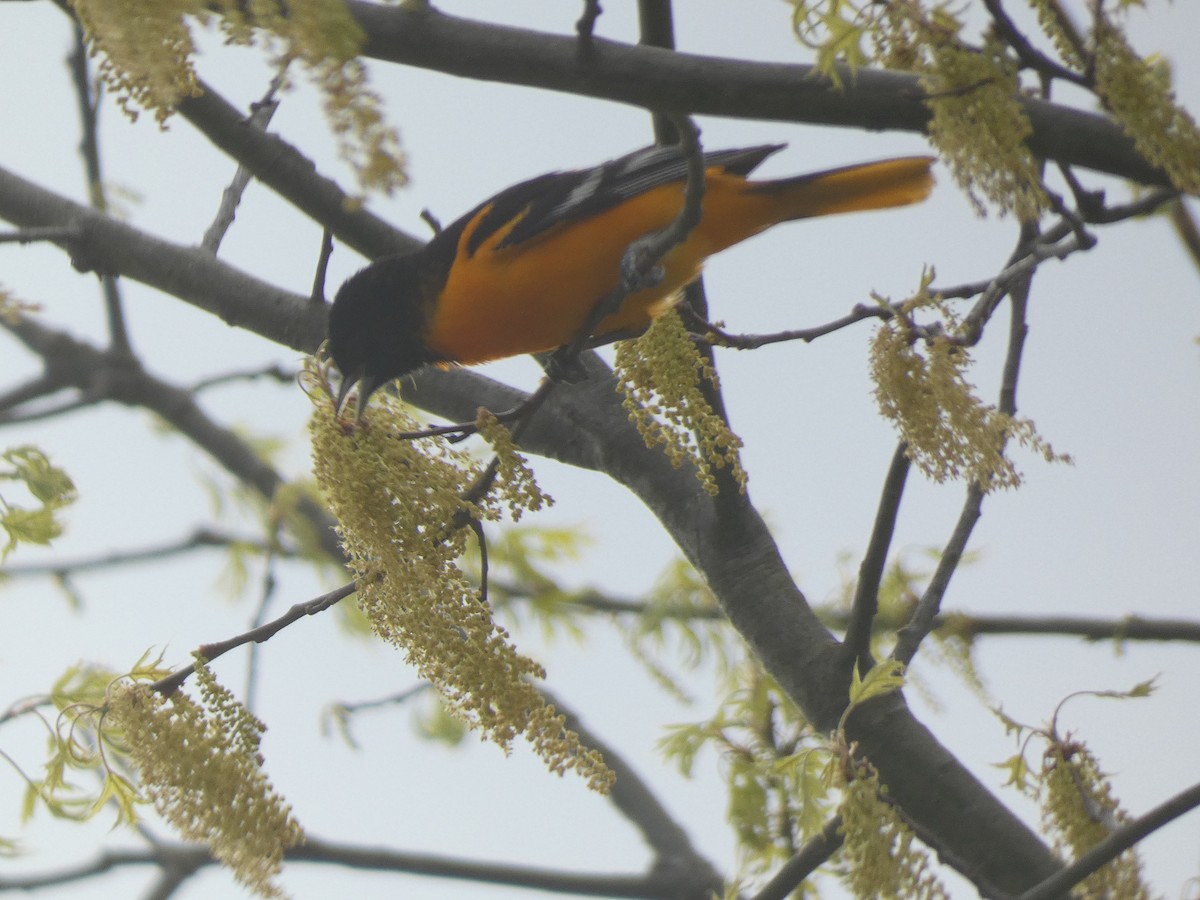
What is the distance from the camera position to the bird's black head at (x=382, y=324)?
342 centimetres

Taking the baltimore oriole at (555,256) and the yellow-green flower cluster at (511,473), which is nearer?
the yellow-green flower cluster at (511,473)

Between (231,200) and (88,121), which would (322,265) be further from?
(88,121)

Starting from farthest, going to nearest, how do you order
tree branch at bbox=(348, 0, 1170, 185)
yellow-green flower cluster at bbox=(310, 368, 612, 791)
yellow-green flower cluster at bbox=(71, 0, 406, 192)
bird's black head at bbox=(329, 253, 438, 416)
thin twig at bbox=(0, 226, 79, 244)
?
bird's black head at bbox=(329, 253, 438, 416) → thin twig at bbox=(0, 226, 79, 244) → yellow-green flower cluster at bbox=(310, 368, 612, 791) → tree branch at bbox=(348, 0, 1170, 185) → yellow-green flower cluster at bbox=(71, 0, 406, 192)

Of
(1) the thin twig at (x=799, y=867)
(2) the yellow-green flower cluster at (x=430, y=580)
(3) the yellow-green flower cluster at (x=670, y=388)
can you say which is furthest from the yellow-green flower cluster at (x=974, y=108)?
(1) the thin twig at (x=799, y=867)

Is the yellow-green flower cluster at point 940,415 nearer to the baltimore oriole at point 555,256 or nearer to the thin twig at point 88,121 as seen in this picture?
the baltimore oriole at point 555,256

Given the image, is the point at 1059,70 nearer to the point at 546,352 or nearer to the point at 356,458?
the point at 356,458

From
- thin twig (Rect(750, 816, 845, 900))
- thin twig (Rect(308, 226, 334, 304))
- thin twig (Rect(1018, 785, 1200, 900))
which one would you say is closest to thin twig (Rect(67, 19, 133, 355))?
thin twig (Rect(308, 226, 334, 304))

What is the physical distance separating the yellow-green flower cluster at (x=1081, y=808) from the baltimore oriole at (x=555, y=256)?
141cm

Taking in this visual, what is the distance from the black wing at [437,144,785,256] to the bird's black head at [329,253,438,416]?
196 millimetres

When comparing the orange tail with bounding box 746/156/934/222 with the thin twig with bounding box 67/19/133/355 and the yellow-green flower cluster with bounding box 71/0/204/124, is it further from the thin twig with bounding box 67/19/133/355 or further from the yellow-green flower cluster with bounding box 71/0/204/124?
the yellow-green flower cluster with bounding box 71/0/204/124

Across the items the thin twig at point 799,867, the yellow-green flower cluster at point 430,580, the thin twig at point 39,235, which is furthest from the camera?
the thin twig at point 39,235

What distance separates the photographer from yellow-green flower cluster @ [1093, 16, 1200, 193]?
5.98 ft

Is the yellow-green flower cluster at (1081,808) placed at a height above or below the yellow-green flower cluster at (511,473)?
below

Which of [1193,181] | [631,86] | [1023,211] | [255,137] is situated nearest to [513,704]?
[631,86]
